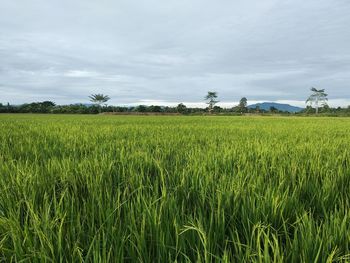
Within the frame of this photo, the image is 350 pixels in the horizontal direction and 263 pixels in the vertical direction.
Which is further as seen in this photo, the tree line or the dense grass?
the tree line

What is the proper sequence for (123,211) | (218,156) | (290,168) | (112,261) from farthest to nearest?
(218,156), (290,168), (123,211), (112,261)

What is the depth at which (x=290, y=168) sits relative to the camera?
8.19 ft

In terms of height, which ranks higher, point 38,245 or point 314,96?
point 314,96

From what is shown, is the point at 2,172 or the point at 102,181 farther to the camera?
the point at 2,172

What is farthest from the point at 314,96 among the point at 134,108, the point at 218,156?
the point at 218,156

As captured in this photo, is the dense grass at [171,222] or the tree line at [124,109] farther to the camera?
the tree line at [124,109]

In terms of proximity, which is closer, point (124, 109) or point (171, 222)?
point (171, 222)

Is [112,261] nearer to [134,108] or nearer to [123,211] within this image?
[123,211]

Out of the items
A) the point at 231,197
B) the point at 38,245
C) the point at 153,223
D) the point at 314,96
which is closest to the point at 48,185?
the point at 38,245

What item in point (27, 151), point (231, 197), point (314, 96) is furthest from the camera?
point (314, 96)

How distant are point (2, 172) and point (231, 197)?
1.92 m

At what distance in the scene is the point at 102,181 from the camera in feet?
6.64

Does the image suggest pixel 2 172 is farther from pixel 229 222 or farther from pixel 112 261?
pixel 229 222

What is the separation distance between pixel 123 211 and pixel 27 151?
271 cm
